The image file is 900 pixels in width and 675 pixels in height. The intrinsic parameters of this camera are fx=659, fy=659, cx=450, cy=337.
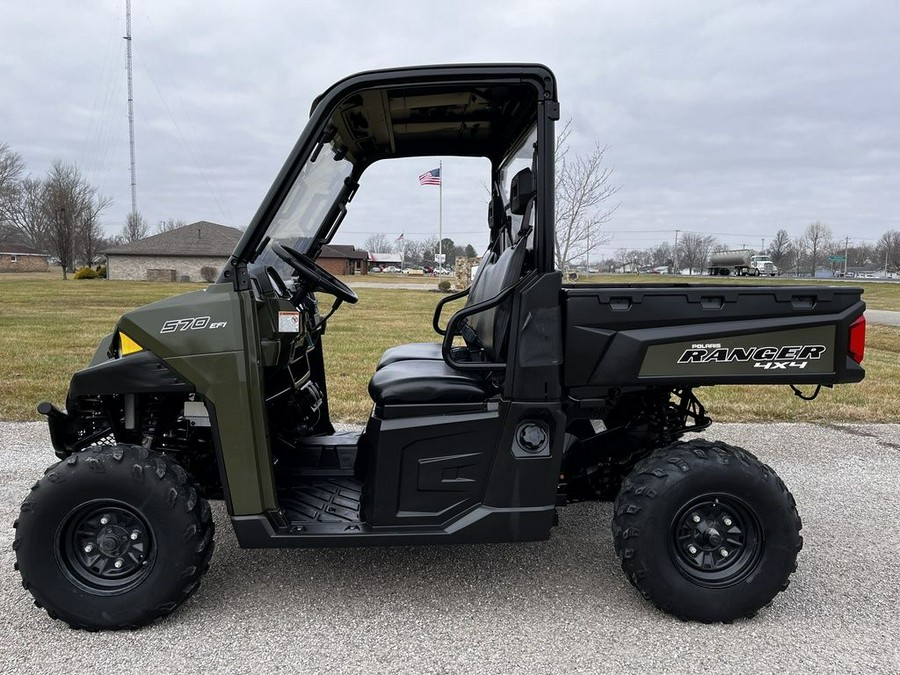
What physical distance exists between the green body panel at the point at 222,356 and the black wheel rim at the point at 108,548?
386 millimetres

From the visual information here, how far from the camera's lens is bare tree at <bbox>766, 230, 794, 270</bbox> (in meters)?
72.9

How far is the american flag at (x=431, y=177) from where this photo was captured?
4027 millimetres

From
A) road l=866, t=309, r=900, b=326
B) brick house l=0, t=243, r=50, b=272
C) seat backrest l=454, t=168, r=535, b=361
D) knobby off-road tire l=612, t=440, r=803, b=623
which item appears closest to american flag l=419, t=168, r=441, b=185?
seat backrest l=454, t=168, r=535, b=361

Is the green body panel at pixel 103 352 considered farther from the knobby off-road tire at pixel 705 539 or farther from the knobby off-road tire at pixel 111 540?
the knobby off-road tire at pixel 705 539

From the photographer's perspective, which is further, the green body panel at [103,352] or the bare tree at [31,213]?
the bare tree at [31,213]

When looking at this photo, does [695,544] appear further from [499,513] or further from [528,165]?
[528,165]

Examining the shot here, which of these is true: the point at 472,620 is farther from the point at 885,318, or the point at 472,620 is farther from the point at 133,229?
the point at 133,229

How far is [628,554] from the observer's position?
8.63ft

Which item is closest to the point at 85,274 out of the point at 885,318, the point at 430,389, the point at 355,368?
the point at 355,368

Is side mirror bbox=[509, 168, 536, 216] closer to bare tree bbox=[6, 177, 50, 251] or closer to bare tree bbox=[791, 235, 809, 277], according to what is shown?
bare tree bbox=[6, 177, 50, 251]

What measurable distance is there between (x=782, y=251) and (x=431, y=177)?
8047cm

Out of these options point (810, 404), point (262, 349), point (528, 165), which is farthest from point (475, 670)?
point (810, 404)

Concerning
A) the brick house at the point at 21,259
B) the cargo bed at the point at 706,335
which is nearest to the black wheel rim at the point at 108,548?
the cargo bed at the point at 706,335

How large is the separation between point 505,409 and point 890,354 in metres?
10.9
